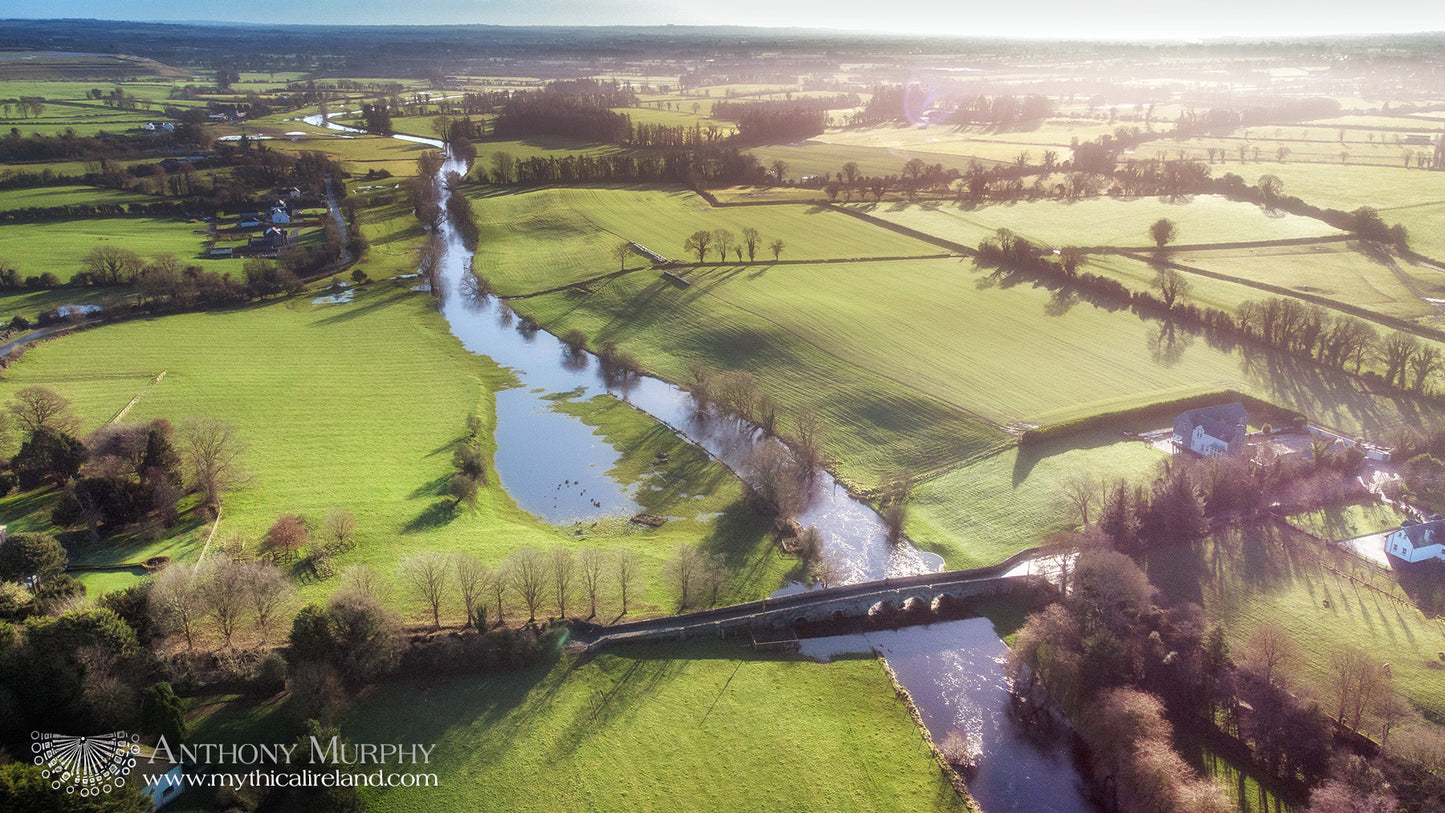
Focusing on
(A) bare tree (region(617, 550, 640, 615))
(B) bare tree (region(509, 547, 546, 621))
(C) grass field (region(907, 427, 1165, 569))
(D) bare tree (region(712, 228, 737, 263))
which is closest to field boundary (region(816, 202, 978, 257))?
(D) bare tree (region(712, 228, 737, 263))

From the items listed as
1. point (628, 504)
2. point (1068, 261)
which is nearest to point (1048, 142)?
point (1068, 261)

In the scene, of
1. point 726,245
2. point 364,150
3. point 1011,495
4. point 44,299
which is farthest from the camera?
point 364,150

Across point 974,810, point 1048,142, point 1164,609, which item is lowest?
point 974,810

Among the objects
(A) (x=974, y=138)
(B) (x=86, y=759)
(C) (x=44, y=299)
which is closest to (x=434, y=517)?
(B) (x=86, y=759)

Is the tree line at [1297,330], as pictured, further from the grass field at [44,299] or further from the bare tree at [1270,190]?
the grass field at [44,299]

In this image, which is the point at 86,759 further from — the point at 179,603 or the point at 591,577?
the point at 591,577

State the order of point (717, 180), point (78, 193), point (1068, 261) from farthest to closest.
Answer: point (717, 180)
point (78, 193)
point (1068, 261)

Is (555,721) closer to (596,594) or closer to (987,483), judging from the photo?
(596,594)
